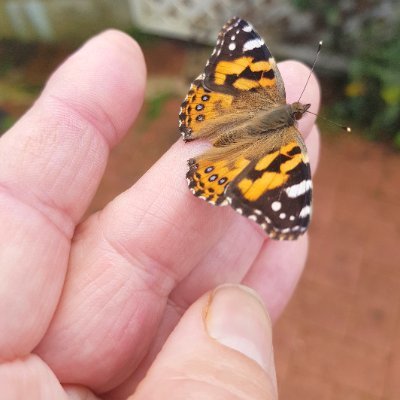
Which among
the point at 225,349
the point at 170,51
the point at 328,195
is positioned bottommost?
the point at 328,195

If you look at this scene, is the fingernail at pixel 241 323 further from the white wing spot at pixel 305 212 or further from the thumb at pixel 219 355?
the white wing spot at pixel 305 212

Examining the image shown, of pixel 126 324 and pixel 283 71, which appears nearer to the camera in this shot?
pixel 126 324

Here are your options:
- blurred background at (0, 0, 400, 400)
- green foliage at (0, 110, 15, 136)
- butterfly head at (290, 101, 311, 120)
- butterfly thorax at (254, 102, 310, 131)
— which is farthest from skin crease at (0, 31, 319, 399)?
green foliage at (0, 110, 15, 136)

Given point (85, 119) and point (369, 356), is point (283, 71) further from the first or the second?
point (369, 356)

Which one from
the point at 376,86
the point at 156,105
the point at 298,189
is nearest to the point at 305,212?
the point at 298,189

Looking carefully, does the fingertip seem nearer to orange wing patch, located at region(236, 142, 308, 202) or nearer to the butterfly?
the butterfly

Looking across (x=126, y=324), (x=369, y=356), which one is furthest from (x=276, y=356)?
(x=126, y=324)
